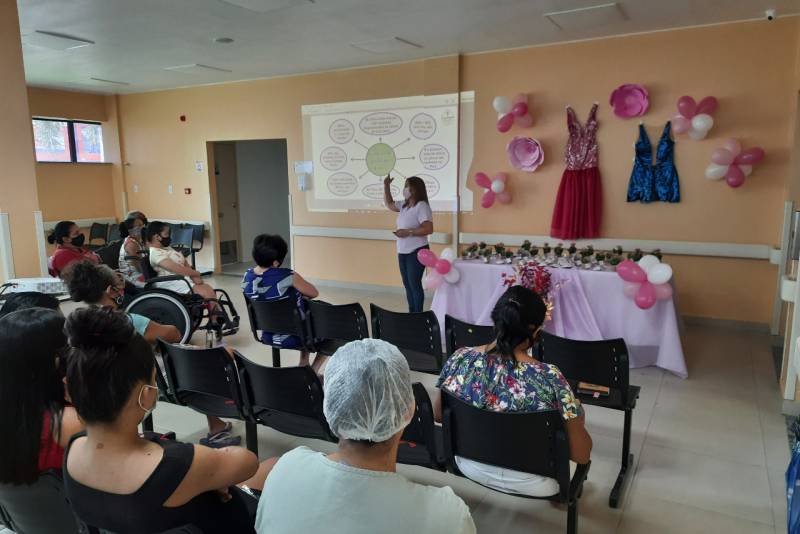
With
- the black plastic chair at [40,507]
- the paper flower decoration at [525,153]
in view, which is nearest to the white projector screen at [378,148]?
the paper flower decoration at [525,153]

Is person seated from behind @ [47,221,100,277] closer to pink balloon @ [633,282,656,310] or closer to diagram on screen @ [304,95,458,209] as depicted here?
diagram on screen @ [304,95,458,209]

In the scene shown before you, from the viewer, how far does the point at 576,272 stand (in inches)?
163

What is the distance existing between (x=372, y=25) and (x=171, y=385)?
361cm

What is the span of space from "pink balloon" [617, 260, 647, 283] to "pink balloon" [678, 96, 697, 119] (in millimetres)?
1885

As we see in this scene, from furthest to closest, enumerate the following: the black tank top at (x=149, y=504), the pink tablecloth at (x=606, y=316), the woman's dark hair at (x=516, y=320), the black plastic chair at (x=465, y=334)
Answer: the pink tablecloth at (x=606, y=316) < the black plastic chair at (x=465, y=334) < the woman's dark hair at (x=516, y=320) < the black tank top at (x=149, y=504)

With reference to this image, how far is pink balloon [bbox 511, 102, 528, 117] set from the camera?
5.56m

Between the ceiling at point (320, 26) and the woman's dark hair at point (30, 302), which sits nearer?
the woman's dark hair at point (30, 302)

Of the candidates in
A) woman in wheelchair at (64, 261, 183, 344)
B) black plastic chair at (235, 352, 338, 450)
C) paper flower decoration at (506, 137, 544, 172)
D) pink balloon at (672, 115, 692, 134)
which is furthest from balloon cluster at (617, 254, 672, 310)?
woman in wheelchair at (64, 261, 183, 344)

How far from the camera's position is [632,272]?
384 centimetres

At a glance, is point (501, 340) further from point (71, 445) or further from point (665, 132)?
point (665, 132)

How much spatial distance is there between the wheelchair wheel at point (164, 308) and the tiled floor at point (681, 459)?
789 mm

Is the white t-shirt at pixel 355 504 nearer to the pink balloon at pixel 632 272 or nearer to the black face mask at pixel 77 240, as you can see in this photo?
the pink balloon at pixel 632 272

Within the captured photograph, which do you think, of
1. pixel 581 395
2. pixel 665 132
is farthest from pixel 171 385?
pixel 665 132

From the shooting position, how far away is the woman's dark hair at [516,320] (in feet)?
6.11
